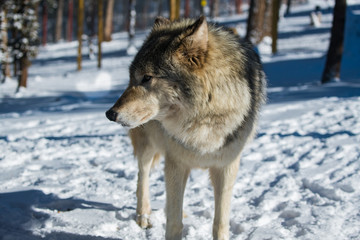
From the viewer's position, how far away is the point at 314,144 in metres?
5.71

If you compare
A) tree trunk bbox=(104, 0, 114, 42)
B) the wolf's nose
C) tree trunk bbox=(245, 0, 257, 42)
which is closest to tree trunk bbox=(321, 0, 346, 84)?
tree trunk bbox=(245, 0, 257, 42)

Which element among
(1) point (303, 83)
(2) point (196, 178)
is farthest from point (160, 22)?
(1) point (303, 83)

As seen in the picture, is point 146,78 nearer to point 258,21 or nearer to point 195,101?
point 195,101

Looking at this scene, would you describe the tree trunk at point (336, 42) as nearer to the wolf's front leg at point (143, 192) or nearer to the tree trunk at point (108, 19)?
the wolf's front leg at point (143, 192)

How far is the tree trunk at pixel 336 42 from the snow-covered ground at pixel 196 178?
0.88m

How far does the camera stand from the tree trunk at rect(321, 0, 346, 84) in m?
9.91

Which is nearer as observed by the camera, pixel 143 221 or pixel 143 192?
pixel 143 221

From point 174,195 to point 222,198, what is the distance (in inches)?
17.0

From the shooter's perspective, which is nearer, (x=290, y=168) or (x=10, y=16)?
(x=290, y=168)

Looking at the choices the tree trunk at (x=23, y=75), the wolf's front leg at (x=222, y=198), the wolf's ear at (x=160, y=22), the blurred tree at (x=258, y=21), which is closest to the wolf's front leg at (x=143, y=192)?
the wolf's front leg at (x=222, y=198)

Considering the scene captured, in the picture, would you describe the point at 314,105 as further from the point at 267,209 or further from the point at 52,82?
the point at 52,82

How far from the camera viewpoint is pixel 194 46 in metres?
2.56

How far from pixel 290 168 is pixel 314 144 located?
1060 millimetres

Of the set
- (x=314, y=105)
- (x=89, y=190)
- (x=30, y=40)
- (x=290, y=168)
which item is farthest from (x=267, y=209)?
(x=30, y=40)
